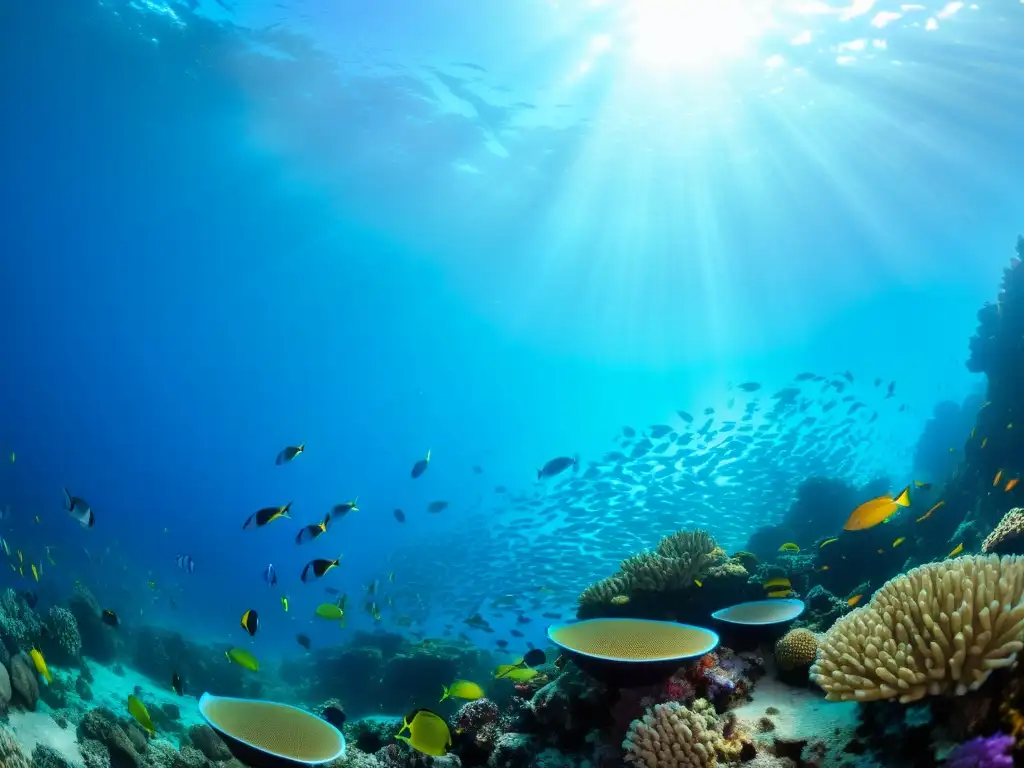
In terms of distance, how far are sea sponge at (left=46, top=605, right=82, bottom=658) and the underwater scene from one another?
0.39 ft

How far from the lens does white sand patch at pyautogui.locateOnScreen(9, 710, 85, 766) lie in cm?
811

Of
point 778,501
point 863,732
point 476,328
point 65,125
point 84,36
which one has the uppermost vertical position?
point 476,328

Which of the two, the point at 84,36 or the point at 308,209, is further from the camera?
the point at 308,209

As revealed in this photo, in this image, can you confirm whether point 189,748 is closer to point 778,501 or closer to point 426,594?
point 778,501

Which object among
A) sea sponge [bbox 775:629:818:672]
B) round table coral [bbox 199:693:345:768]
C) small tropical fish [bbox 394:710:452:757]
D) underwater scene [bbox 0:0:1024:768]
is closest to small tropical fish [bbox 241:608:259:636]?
underwater scene [bbox 0:0:1024:768]

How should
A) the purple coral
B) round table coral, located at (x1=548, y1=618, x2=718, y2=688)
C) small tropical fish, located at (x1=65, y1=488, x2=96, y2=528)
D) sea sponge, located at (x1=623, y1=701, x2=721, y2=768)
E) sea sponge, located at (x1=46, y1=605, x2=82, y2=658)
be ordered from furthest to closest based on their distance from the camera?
sea sponge, located at (x1=46, y1=605, x2=82, y2=658) < small tropical fish, located at (x1=65, y1=488, x2=96, y2=528) < round table coral, located at (x1=548, y1=618, x2=718, y2=688) < sea sponge, located at (x1=623, y1=701, x2=721, y2=768) < the purple coral

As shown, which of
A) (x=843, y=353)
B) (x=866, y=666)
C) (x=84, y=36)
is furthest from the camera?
(x=843, y=353)

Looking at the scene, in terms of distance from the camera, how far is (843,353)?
146 ft

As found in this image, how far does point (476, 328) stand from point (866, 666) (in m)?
45.8

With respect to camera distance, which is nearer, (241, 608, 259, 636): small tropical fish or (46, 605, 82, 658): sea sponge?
(241, 608, 259, 636): small tropical fish

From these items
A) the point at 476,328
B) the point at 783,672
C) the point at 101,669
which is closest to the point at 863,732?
the point at 783,672

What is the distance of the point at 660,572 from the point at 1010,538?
4513 millimetres

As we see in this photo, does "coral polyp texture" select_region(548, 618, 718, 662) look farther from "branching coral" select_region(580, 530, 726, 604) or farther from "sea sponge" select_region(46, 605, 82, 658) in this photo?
"sea sponge" select_region(46, 605, 82, 658)

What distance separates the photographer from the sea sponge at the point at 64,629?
13.8 meters
